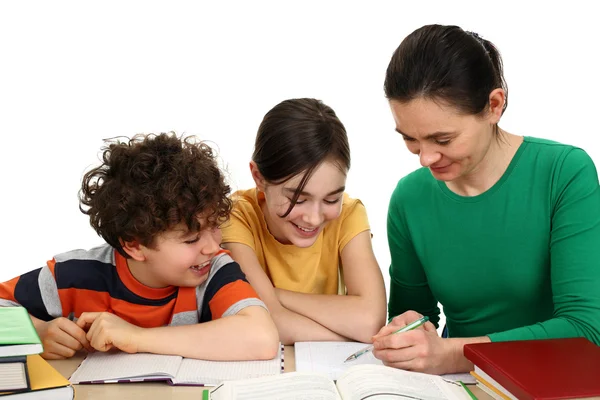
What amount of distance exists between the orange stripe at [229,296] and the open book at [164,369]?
0.51ft

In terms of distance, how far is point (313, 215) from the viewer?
158cm

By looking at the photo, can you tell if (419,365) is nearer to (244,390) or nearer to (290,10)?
(244,390)

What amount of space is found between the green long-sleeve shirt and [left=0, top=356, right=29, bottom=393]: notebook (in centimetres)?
86

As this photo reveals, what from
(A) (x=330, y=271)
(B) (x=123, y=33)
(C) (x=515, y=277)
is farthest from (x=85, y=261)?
(B) (x=123, y=33)

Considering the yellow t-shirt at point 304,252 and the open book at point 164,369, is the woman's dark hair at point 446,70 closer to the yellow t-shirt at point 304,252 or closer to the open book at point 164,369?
the yellow t-shirt at point 304,252

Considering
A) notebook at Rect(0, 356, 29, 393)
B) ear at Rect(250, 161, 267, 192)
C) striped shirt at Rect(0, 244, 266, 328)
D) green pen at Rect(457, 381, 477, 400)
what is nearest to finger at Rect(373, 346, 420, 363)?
green pen at Rect(457, 381, 477, 400)

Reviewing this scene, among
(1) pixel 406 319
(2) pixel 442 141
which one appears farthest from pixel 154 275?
(2) pixel 442 141

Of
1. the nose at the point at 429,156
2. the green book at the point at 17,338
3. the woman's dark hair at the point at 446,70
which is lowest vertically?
the green book at the point at 17,338

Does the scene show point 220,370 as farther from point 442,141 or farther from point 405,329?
point 442,141

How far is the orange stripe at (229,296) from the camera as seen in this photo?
4.90 ft

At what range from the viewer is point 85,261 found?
1562 millimetres

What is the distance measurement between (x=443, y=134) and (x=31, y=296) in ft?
3.10

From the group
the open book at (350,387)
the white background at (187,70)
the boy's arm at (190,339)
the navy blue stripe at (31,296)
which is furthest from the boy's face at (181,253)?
the white background at (187,70)

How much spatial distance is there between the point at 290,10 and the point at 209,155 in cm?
141
